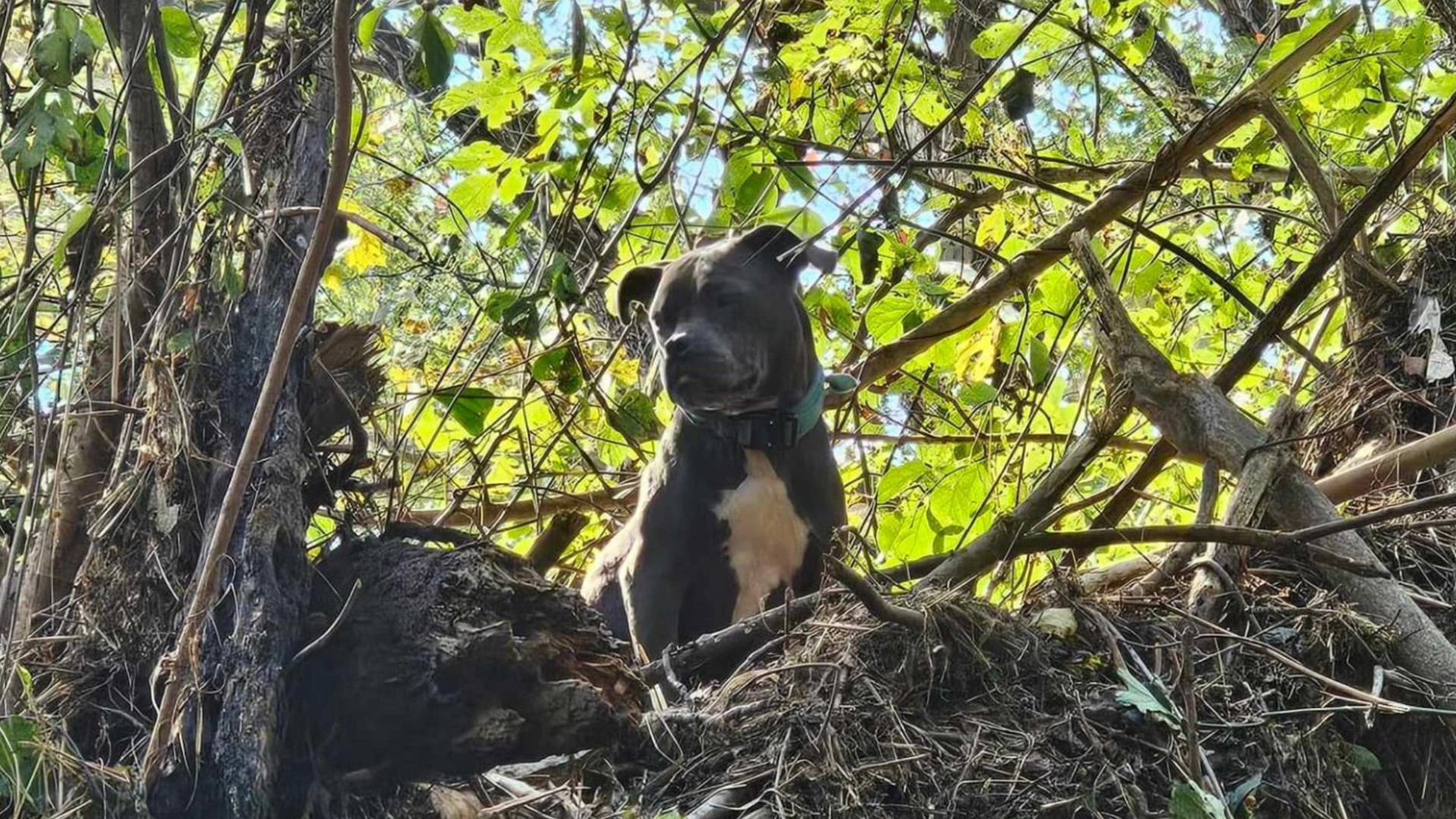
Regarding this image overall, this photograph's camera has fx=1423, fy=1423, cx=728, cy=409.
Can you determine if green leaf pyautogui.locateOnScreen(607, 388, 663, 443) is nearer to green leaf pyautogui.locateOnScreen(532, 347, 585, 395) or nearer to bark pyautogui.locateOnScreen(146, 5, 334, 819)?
green leaf pyautogui.locateOnScreen(532, 347, 585, 395)

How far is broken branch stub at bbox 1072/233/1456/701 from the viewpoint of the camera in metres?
3.63

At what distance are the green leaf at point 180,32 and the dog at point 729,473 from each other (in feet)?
5.47

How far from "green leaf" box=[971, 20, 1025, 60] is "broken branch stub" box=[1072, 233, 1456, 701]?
0.68 m

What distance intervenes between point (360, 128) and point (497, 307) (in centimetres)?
68

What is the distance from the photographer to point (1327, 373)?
4.87 m

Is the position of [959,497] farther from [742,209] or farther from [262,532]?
[262,532]

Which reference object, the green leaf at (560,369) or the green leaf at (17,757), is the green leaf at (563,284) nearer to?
the green leaf at (560,369)

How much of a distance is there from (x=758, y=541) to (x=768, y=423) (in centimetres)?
38

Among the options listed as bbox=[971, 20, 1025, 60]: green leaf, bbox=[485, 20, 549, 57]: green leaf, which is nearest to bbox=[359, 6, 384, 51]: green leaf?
bbox=[485, 20, 549, 57]: green leaf

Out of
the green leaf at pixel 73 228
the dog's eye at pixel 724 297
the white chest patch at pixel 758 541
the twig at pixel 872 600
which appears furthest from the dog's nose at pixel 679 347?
the green leaf at pixel 73 228

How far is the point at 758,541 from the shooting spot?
4555mm

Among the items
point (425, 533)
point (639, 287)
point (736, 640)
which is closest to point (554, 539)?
point (639, 287)

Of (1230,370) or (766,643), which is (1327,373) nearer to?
(1230,370)

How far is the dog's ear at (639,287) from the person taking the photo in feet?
16.1
